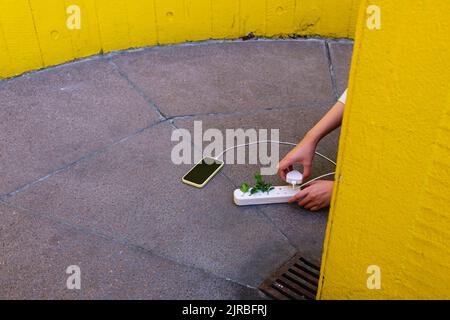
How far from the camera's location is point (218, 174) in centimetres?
224

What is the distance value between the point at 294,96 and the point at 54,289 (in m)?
1.68

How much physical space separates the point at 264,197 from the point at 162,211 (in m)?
0.42

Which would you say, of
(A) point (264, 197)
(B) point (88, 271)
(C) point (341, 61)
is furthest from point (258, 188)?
(C) point (341, 61)

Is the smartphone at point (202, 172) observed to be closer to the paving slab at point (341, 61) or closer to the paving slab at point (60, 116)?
the paving slab at point (60, 116)

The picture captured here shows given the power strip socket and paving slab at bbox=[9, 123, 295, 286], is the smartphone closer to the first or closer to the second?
paving slab at bbox=[9, 123, 295, 286]

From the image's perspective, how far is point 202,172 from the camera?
7.32ft

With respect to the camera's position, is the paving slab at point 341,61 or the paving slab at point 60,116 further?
the paving slab at point 341,61

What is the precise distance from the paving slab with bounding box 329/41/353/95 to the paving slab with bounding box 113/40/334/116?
0.06 metres

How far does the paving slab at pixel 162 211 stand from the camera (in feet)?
5.97

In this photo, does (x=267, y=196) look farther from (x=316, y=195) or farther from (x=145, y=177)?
(x=145, y=177)

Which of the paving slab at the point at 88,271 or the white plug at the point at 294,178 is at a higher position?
the white plug at the point at 294,178

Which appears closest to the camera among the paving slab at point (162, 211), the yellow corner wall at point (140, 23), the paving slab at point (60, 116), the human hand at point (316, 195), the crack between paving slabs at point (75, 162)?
the paving slab at point (162, 211)

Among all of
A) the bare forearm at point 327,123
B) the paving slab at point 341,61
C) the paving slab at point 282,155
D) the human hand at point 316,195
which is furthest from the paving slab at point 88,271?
the paving slab at point 341,61

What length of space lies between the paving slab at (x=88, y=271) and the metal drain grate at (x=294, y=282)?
A: 2.5 inches
